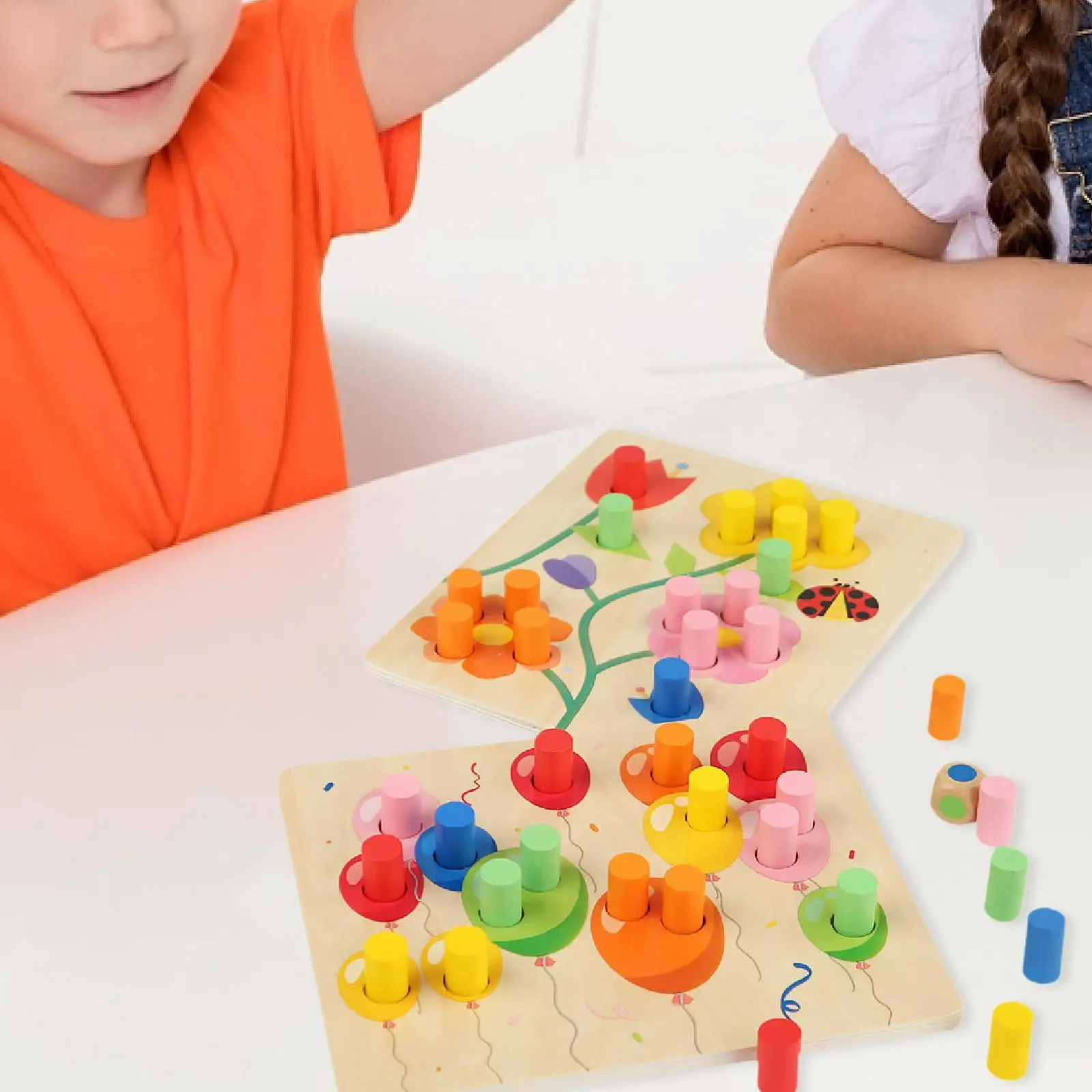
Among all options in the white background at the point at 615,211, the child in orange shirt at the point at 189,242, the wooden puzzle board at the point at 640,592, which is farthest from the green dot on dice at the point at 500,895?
the white background at the point at 615,211

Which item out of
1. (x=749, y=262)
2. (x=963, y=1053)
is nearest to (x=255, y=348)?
(x=963, y=1053)

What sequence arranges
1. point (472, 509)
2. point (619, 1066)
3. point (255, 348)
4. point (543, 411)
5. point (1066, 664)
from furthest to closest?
point (543, 411) → point (255, 348) → point (472, 509) → point (1066, 664) → point (619, 1066)

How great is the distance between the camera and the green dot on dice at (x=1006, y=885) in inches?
20.2

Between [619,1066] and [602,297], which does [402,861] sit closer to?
[619,1066]

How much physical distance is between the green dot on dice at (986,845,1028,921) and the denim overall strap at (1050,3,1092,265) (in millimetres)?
613

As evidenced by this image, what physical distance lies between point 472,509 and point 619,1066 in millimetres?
343

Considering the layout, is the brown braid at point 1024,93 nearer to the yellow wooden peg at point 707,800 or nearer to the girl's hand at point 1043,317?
the girl's hand at point 1043,317

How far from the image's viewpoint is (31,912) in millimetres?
519

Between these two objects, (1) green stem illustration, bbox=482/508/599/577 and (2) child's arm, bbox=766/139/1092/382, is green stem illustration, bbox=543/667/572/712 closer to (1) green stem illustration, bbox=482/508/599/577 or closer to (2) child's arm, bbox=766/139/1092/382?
(1) green stem illustration, bbox=482/508/599/577

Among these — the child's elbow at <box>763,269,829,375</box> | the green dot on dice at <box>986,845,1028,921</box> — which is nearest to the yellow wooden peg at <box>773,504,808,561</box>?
the green dot on dice at <box>986,845,1028,921</box>

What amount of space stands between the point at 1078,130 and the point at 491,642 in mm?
585

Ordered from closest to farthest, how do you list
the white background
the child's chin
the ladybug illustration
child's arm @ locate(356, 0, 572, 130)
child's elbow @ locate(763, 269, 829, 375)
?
1. the ladybug illustration
2. the child's chin
3. child's arm @ locate(356, 0, 572, 130)
4. child's elbow @ locate(763, 269, 829, 375)
5. the white background

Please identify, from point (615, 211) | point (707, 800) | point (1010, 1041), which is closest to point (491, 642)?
point (707, 800)

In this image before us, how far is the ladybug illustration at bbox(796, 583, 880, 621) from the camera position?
67 cm
